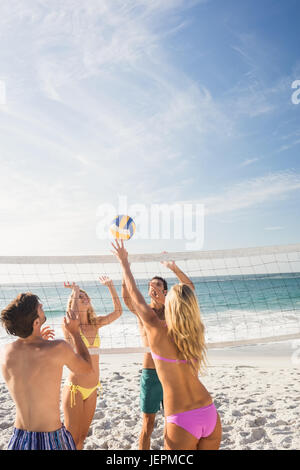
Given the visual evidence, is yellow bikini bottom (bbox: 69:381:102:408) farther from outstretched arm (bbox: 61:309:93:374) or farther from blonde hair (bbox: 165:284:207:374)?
blonde hair (bbox: 165:284:207:374)

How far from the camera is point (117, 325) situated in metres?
17.0

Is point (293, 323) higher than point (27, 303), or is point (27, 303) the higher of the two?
point (27, 303)

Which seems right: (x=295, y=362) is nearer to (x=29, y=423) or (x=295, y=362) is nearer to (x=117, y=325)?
(x=29, y=423)

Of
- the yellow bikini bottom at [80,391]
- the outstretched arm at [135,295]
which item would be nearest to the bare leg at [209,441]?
the outstretched arm at [135,295]

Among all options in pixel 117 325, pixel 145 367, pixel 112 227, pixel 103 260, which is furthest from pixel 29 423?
pixel 117 325

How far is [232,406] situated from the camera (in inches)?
213

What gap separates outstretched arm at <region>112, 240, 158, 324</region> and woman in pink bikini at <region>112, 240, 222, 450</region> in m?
0.06

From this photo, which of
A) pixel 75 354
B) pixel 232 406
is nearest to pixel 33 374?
pixel 75 354

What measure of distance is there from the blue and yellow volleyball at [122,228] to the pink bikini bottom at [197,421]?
7.84 ft

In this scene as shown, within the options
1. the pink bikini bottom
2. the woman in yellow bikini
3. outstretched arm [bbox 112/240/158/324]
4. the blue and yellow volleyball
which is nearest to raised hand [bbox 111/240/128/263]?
outstretched arm [bbox 112/240/158/324]

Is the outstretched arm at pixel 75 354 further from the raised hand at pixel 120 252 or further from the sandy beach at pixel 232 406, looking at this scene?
the sandy beach at pixel 232 406

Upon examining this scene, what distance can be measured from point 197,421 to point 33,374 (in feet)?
3.24

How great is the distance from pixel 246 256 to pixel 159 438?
2.36 m
